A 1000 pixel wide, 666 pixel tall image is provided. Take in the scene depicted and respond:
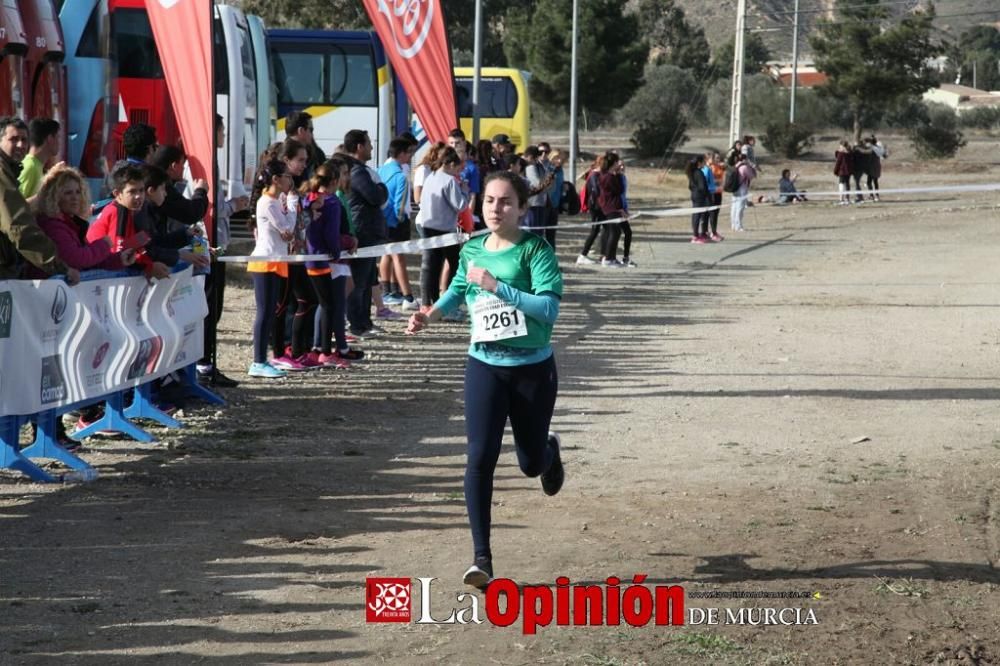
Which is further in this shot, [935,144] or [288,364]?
[935,144]

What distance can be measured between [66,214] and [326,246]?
413cm

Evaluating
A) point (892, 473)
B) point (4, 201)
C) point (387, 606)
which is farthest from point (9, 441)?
point (892, 473)

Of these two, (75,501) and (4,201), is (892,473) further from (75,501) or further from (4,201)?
(4,201)

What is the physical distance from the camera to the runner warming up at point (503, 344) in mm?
6785

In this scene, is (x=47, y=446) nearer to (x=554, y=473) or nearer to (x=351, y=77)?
(x=554, y=473)

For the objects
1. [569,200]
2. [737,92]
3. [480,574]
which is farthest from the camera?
[737,92]

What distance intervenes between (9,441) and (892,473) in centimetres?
493

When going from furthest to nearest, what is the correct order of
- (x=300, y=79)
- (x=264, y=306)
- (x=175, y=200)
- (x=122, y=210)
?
(x=300, y=79)
(x=264, y=306)
(x=175, y=200)
(x=122, y=210)

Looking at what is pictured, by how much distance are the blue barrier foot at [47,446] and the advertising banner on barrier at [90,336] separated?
0.42ft

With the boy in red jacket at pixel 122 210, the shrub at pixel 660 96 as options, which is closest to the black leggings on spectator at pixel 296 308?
the boy in red jacket at pixel 122 210

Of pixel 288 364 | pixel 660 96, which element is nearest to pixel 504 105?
pixel 288 364

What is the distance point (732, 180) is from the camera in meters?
36.0

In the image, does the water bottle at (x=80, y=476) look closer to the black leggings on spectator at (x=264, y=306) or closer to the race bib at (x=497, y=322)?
the race bib at (x=497, y=322)

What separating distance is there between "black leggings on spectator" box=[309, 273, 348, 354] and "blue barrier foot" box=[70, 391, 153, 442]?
3.29 m
